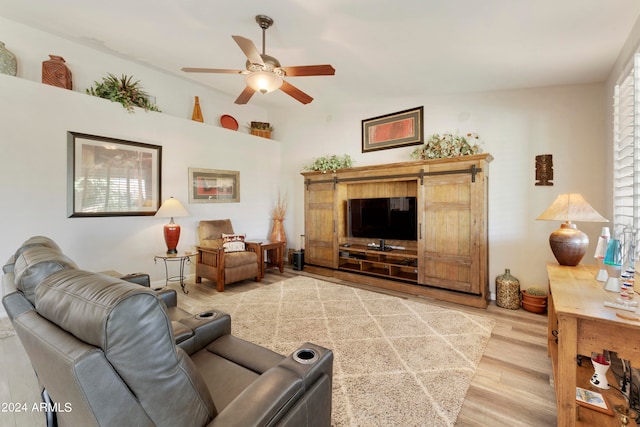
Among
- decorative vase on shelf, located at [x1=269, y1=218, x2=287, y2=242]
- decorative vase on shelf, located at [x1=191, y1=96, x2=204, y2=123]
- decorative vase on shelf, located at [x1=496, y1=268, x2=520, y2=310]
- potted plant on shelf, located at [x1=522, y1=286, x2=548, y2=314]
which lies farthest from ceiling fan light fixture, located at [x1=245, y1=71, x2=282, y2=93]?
potted plant on shelf, located at [x1=522, y1=286, x2=548, y2=314]

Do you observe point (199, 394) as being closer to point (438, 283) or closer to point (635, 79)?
point (635, 79)

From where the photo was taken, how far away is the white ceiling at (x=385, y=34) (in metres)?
2.30

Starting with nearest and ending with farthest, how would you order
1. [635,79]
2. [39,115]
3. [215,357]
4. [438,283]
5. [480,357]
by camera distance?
[215,357] < [635,79] < [480,357] < [39,115] < [438,283]

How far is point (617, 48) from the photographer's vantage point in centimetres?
252

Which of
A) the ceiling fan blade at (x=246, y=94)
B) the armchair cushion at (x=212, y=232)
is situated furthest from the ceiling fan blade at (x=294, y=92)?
the armchair cushion at (x=212, y=232)

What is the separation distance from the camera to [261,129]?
19.3 feet

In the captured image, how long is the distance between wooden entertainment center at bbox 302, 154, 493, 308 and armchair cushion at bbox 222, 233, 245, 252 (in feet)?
4.37

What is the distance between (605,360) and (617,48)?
2.72 metres

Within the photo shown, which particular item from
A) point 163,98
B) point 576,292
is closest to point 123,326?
point 576,292

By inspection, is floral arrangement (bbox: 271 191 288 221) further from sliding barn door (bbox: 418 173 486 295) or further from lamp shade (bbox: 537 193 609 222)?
lamp shade (bbox: 537 193 609 222)

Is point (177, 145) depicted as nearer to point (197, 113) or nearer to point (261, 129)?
point (197, 113)

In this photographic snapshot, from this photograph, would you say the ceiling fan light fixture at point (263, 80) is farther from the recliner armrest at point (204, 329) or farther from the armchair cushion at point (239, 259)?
the armchair cushion at point (239, 259)

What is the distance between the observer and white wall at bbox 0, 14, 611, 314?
125 inches

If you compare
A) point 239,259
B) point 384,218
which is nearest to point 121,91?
point 239,259
